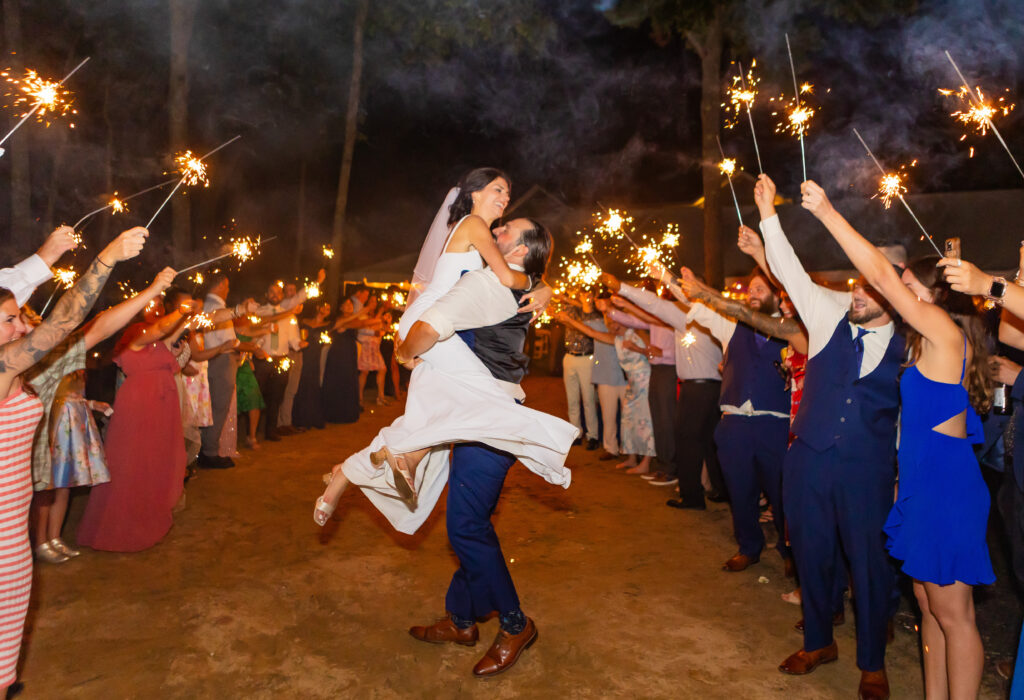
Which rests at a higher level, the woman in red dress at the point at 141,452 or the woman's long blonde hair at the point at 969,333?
the woman's long blonde hair at the point at 969,333

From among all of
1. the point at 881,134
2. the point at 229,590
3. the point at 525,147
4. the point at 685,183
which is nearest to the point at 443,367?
the point at 229,590

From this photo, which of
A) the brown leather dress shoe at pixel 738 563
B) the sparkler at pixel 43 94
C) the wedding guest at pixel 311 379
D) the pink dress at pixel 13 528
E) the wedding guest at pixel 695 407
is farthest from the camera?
the wedding guest at pixel 311 379

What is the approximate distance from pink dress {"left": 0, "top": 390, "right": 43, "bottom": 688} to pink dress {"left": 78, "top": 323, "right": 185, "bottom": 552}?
8.11 ft

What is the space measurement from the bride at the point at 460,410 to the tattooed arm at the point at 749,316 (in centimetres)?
140

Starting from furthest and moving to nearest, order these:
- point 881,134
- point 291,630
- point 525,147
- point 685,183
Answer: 1. point 685,183
2. point 525,147
3. point 881,134
4. point 291,630

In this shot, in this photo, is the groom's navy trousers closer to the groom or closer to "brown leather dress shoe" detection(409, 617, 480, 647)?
the groom

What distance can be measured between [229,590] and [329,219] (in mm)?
22473

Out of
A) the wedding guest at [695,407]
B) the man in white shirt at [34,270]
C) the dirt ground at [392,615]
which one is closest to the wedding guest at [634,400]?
the wedding guest at [695,407]

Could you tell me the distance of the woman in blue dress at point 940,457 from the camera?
288 cm

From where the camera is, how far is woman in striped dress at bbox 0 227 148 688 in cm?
287

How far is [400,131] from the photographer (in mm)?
25109

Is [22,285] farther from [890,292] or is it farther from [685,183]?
[685,183]

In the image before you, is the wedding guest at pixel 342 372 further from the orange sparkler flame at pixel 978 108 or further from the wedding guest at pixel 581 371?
the orange sparkler flame at pixel 978 108

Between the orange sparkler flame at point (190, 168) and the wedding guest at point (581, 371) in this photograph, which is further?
the wedding guest at point (581, 371)
